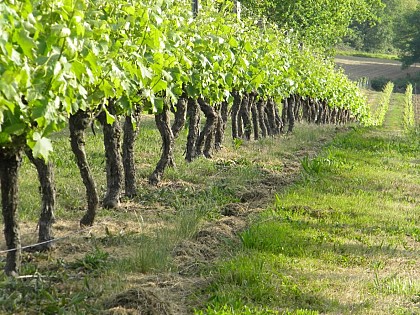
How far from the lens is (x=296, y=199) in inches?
426

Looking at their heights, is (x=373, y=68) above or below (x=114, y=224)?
above

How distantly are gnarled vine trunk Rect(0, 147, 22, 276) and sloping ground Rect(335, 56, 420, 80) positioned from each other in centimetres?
7171

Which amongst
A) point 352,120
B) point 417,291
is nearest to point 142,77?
point 417,291

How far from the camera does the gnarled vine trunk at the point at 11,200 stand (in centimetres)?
655

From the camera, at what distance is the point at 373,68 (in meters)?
88.0

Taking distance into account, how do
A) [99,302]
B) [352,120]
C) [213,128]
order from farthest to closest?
[352,120], [213,128], [99,302]

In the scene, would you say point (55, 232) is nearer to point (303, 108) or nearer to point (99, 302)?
point (99, 302)

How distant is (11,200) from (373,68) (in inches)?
3309

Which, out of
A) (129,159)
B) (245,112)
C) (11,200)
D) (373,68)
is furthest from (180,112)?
(373,68)

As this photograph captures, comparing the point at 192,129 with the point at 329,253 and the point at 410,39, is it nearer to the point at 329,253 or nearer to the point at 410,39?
the point at 329,253

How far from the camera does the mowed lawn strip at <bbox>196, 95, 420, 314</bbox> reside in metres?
6.69

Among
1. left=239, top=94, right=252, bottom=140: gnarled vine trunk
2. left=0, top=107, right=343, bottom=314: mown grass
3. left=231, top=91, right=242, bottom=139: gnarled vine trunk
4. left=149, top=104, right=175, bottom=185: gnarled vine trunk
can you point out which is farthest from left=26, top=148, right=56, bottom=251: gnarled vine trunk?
left=239, top=94, right=252, bottom=140: gnarled vine trunk

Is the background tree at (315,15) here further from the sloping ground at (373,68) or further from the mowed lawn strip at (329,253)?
the sloping ground at (373,68)

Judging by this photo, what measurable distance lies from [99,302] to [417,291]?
2.80 metres
